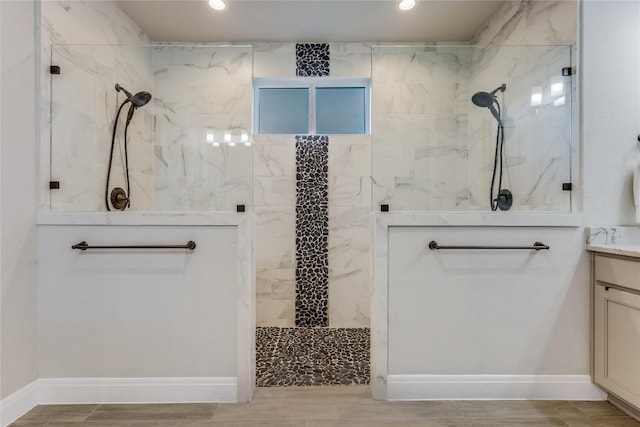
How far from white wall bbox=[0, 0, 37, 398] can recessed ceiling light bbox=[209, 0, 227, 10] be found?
1068 millimetres

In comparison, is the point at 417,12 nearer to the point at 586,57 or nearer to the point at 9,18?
the point at 586,57

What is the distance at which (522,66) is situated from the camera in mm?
2035

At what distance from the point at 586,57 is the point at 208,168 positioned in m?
2.10

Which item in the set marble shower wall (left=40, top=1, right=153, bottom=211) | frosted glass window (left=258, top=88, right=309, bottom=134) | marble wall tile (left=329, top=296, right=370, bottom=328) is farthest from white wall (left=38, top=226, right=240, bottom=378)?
frosted glass window (left=258, top=88, right=309, bottom=134)

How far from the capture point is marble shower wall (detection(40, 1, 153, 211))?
1.83 m

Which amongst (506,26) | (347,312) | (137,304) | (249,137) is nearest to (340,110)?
(506,26)

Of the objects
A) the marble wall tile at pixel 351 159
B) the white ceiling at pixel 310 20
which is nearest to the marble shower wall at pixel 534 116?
the white ceiling at pixel 310 20

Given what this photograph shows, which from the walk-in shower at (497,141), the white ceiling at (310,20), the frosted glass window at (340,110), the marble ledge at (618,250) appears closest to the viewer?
the marble ledge at (618,250)

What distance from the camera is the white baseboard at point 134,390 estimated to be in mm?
1732

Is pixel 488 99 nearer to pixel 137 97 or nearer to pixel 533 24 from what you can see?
pixel 533 24

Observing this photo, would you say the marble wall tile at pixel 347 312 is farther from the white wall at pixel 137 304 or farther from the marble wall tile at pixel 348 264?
the white wall at pixel 137 304

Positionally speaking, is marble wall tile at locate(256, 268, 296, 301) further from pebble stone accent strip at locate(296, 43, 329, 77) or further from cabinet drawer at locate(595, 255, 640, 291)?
cabinet drawer at locate(595, 255, 640, 291)

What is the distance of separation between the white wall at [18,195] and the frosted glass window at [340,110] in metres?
2.12

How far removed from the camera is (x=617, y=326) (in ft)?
5.34
